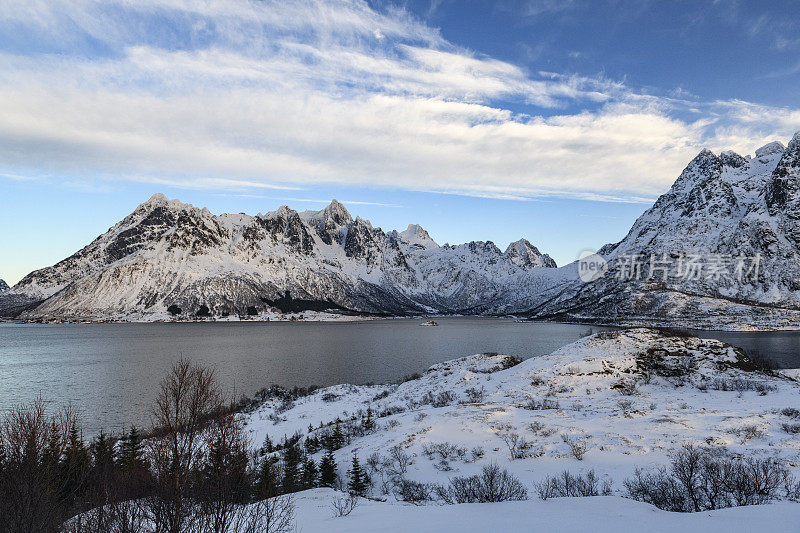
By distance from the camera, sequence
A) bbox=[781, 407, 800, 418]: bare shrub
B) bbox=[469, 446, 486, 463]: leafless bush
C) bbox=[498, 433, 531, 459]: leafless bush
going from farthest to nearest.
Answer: bbox=[781, 407, 800, 418]: bare shrub → bbox=[469, 446, 486, 463]: leafless bush → bbox=[498, 433, 531, 459]: leafless bush

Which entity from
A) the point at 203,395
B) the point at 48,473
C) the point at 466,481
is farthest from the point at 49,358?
the point at 466,481

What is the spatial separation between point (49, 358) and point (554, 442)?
105762mm

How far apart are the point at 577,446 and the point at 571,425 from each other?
12.3 ft

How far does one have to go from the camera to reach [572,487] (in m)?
13.9

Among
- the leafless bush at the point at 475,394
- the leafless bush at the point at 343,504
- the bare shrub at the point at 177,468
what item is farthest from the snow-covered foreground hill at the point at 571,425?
the bare shrub at the point at 177,468

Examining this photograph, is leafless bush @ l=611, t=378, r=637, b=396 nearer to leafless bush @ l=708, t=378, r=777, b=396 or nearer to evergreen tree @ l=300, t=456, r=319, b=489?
leafless bush @ l=708, t=378, r=777, b=396

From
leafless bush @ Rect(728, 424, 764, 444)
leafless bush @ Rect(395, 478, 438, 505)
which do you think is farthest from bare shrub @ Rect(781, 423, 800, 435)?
leafless bush @ Rect(395, 478, 438, 505)

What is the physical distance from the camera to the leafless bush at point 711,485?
1211 centimetres

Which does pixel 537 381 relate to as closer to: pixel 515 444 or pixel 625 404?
pixel 625 404

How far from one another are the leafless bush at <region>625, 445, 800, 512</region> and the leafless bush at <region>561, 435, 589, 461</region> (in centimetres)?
250

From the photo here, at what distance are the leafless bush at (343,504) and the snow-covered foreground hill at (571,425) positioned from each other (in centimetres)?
31

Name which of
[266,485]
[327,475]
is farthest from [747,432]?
[266,485]

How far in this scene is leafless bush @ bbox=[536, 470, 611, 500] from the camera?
1366cm

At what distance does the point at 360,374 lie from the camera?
68438mm
